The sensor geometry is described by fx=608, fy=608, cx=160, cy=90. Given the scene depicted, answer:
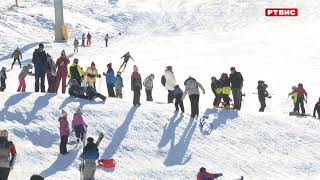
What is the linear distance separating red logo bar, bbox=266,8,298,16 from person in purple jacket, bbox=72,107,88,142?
4857 centimetres

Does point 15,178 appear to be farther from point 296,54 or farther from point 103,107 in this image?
point 296,54

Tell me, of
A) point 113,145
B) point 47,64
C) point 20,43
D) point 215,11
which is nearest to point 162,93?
point 47,64

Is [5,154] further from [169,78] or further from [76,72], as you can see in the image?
[169,78]

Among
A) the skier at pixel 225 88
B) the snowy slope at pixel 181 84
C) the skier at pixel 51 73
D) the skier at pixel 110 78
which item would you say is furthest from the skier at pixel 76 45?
the skier at pixel 225 88

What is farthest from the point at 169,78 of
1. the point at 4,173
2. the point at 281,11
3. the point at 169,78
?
the point at 281,11

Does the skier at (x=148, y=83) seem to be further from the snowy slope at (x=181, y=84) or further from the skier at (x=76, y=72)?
the skier at (x=76, y=72)

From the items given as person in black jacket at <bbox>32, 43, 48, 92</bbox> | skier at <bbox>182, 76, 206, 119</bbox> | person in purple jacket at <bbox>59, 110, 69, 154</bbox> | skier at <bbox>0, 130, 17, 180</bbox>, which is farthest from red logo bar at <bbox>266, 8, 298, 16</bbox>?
skier at <bbox>0, 130, 17, 180</bbox>

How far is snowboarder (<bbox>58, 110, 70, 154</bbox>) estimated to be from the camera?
15.1 meters

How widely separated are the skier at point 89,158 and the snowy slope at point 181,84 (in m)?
1.87

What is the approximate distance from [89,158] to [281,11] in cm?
5411

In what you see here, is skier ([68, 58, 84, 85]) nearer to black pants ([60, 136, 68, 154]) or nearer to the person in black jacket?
the person in black jacket

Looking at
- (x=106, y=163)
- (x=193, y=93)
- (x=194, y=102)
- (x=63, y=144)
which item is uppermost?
(x=193, y=93)

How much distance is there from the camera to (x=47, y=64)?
19.4 m

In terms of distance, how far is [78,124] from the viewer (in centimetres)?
1584
